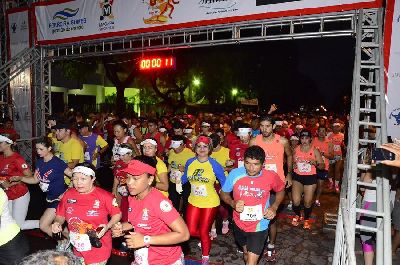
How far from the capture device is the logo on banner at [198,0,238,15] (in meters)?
8.50

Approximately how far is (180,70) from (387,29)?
2398 centimetres

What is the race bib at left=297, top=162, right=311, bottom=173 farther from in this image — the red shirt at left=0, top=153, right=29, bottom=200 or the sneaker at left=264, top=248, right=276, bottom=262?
the red shirt at left=0, top=153, right=29, bottom=200

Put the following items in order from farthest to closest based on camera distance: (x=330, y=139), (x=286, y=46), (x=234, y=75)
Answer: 1. (x=286, y=46)
2. (x=234, y=75)
3. (x=330, y=139)

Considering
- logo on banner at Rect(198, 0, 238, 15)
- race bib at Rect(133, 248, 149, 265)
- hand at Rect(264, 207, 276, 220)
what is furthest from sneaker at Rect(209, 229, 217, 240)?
logo on banner at Rect(198, 0, 238, 15)

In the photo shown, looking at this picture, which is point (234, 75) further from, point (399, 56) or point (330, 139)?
point (399, 56)

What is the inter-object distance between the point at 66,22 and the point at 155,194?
940cm

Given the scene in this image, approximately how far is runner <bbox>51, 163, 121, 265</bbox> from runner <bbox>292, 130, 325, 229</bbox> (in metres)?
4.51

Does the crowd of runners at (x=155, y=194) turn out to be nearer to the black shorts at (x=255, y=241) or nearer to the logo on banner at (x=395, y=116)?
the black shorts at (x=255, y=241)

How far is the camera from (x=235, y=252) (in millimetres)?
6543

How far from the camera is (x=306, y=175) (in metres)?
7.65

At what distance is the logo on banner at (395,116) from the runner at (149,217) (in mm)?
5334

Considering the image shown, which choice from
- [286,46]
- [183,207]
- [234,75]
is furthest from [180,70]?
[286,46]

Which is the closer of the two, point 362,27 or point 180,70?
point 362,27

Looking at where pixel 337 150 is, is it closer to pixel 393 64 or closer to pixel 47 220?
pixel 393 64
